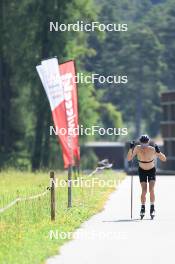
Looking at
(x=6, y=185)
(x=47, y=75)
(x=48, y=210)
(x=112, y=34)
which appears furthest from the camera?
(x=112, y=34)

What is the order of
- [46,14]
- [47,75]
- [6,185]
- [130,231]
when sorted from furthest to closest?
[46,14]
[6,185]
[47,75]
[130,231]

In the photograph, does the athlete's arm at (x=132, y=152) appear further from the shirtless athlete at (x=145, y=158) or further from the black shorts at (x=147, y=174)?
the black shorts at (x=147, y=174)

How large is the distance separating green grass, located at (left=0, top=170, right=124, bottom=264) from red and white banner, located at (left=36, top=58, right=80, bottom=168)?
1.48 m

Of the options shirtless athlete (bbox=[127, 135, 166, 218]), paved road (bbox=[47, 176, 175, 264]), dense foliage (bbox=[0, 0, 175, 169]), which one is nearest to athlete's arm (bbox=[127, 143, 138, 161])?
shirtless athlete (bbox=[127, 135, 166, 218])

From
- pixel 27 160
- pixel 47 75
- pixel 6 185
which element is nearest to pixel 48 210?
pixel 47 75

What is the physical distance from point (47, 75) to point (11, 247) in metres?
10.4

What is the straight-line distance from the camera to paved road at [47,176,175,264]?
14.3 meters

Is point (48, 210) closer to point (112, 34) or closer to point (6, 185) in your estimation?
point (6, 185)

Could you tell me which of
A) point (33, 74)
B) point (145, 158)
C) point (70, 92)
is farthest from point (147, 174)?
point (33, 74)

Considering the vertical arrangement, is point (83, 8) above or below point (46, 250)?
above

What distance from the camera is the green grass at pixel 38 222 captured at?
1445 centimetres

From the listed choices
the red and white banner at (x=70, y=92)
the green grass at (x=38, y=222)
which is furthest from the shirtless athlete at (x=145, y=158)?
the red and white banner at (x=70, y=92)

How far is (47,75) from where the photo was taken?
24938 mm

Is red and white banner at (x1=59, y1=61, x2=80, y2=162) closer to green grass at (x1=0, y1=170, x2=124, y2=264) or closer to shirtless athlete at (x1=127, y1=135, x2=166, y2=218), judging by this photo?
green grass at (x1=0, y1=170, x2=124, y2=264)
